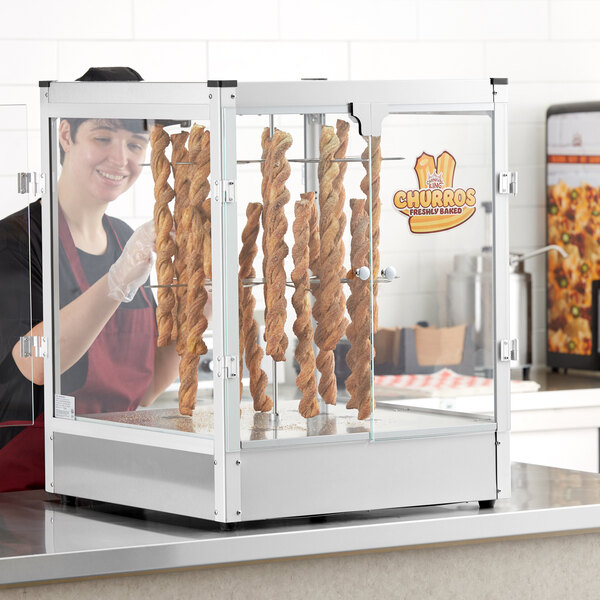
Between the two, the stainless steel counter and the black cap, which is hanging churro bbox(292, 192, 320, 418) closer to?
the stainless steel counter

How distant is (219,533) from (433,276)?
0.38 metres

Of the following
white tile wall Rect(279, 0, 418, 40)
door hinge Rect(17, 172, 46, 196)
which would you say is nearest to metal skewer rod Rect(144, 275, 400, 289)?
door hinge Rect(17, 172, 46, 196)

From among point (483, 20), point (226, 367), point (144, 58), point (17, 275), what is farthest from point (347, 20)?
point (226, 367)

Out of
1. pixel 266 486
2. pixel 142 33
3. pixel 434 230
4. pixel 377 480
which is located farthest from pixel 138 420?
pixel 142 33

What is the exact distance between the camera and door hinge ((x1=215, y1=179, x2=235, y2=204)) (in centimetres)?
123

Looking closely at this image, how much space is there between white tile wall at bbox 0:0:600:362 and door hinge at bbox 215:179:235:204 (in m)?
1.36

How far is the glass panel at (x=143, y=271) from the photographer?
1.28 meters

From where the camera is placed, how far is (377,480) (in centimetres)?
130

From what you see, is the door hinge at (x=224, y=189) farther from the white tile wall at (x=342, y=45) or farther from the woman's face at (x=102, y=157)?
the white tile wall at (x=342, y=45)

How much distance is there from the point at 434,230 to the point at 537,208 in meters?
1.84

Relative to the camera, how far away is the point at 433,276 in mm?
1319

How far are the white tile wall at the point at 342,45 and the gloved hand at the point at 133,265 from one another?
1.24 metres

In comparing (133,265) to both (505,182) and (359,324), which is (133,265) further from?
(505,182)

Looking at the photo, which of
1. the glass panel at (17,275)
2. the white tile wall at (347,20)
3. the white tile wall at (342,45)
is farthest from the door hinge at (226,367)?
the white tile wall at (347,20)
